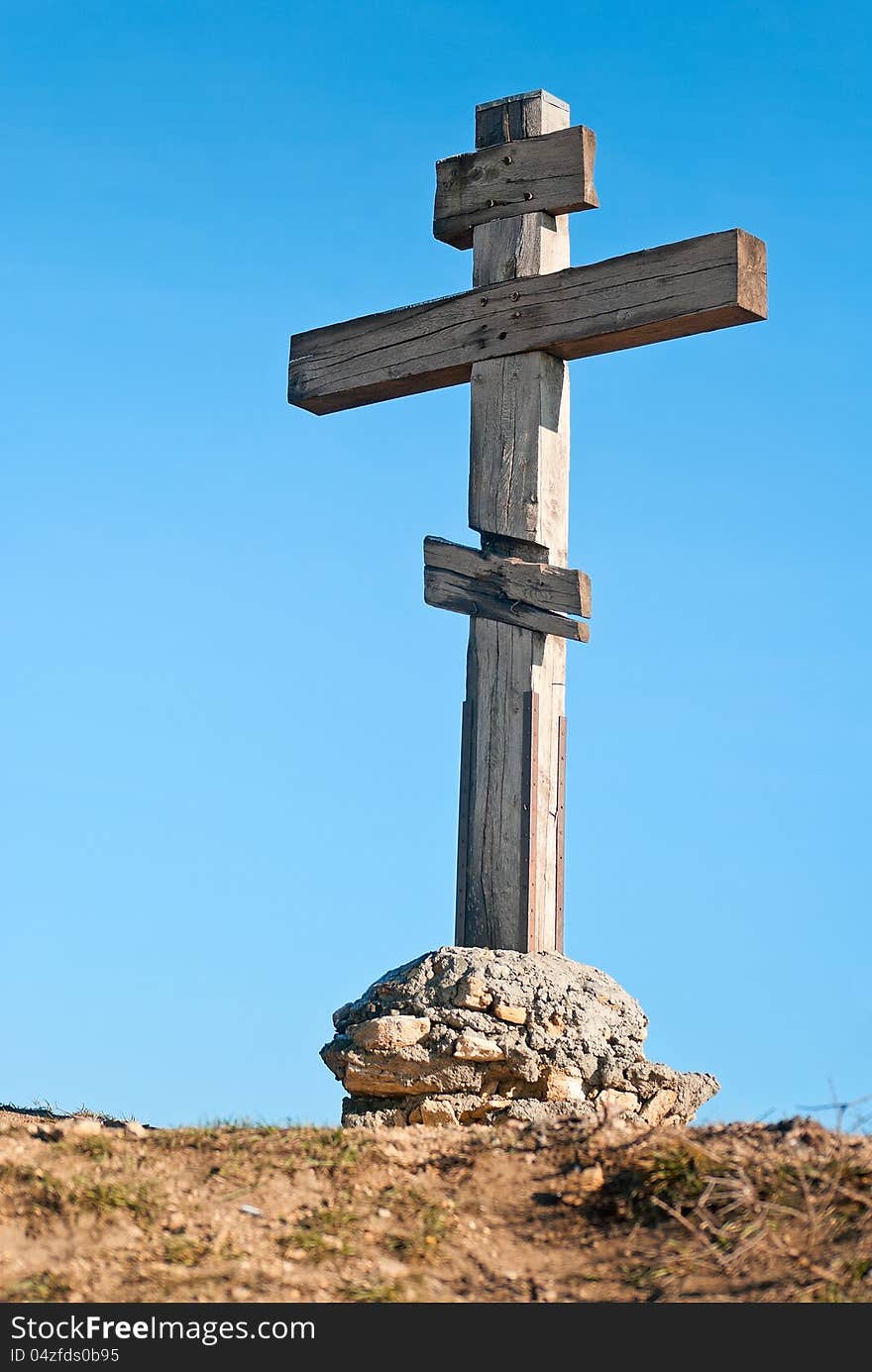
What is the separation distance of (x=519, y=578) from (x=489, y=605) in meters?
0.20

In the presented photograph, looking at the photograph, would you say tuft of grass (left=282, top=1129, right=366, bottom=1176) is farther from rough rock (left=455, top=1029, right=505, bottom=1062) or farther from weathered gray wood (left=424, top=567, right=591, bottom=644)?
weathered gray wood (left=424, top=567, right=591, bottom=644)

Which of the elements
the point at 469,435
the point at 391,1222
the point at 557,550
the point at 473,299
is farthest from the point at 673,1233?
the point at 473,299

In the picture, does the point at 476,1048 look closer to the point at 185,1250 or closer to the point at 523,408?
the point at 185,1250

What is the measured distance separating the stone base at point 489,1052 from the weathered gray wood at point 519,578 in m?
1.57

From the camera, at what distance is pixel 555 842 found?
6754 mm

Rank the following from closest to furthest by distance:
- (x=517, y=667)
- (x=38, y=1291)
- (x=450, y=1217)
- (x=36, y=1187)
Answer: (x=38, y=1291)
(x=450, y=1217)
(x=36, y=1187)
(x=517, y=667)

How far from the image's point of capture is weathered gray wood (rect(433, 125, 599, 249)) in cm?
700

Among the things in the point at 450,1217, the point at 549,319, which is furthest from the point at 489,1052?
the point at 549,319

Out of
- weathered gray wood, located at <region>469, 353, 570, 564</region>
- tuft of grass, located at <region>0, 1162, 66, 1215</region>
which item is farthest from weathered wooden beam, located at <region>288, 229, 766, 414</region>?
tuft of grass, located at <region>0, 1162, 66, 1215</region>

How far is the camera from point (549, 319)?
6902 mm

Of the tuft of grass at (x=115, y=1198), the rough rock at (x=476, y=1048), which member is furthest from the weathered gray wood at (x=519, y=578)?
the tuft of grass at (x=115, y=1198)

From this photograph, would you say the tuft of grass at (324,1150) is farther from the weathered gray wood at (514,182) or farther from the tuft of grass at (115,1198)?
the weathered gray wood at (514,182)

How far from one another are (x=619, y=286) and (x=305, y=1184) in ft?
13.6
